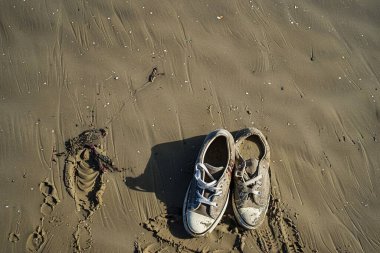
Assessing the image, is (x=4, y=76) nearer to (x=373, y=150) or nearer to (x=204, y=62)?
(x=204, y=62)

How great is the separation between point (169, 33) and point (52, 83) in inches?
61.7

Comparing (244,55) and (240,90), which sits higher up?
(244,55)

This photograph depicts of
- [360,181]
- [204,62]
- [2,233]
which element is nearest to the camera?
[2,233]

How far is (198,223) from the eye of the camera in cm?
377

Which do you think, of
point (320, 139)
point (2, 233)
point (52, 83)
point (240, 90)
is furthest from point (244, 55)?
point (2, 233)

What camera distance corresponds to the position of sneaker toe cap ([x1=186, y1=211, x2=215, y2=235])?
3.77 metres

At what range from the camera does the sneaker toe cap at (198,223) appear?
12.4 feet

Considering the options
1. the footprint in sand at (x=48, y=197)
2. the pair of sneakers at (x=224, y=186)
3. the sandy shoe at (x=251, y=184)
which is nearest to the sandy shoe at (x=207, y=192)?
the pair of sneakers at (x=224, y=186)

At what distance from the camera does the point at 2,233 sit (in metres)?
3.88

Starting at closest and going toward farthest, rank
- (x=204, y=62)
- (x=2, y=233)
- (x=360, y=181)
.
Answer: (x=2, y=233), (x=360, y=181), (x=204, y=62)

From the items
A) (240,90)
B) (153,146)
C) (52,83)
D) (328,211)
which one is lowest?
(328,211)

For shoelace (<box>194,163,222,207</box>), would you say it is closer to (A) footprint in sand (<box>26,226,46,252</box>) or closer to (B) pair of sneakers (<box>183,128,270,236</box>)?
(B) pair of sneakers (<box>183,128,270,236</box>)

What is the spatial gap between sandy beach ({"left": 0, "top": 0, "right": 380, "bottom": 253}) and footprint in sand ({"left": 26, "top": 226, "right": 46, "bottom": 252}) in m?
0.01

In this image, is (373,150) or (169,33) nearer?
(373,150)
